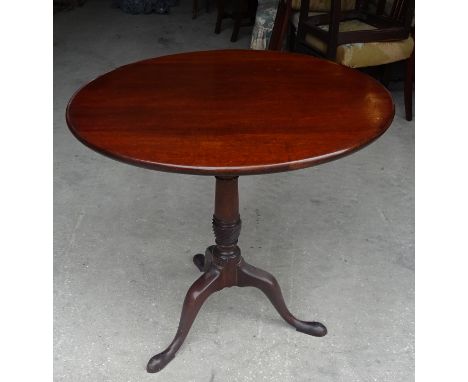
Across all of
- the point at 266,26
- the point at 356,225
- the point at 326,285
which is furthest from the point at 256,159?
the point at 266,26

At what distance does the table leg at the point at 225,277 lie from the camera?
1748 mm

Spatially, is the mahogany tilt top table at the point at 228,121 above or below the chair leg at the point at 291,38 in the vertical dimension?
above

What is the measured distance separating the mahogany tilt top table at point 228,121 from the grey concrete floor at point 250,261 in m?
0.12

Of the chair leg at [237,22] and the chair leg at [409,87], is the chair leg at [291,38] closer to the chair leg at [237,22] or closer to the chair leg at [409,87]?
the chair leg at [409,87]

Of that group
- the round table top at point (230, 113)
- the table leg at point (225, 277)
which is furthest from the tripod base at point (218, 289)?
the round table top at point (230, 113)

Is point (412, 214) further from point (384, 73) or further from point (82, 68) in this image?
point (82, 68)

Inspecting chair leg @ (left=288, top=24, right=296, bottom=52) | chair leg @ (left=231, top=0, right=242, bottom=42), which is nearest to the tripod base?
chair leg @ (left=288, top=24, right=296, bottom=52)

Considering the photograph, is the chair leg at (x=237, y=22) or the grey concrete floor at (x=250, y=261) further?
the chair leg at (x=237, y=22)

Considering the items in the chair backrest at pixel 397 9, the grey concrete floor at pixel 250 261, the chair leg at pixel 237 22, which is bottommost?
the chair leg at pixel 237 22

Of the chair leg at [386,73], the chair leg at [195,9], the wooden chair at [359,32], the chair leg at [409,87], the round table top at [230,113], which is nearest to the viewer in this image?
the round table top at [230,113]

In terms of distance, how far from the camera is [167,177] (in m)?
2.77

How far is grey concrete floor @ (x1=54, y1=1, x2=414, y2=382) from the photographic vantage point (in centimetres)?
179

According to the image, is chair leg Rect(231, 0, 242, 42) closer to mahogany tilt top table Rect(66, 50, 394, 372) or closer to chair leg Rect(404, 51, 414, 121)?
chair leg Rect(404, 51, 414, 121)

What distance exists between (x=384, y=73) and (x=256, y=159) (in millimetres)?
2589
